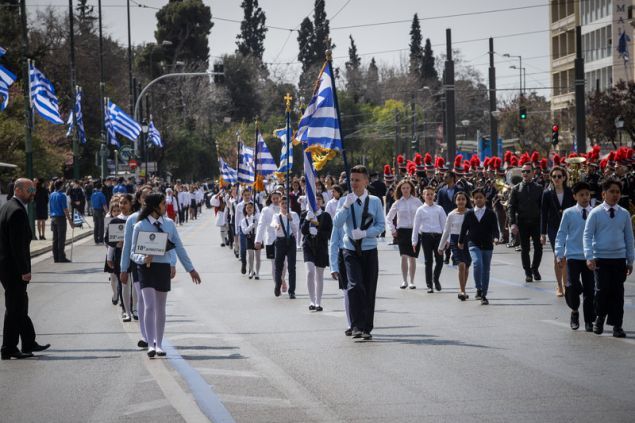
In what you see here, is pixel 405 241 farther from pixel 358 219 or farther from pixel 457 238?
pixel 358 219

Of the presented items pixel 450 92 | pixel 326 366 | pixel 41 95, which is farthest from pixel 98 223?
pixel 326 366

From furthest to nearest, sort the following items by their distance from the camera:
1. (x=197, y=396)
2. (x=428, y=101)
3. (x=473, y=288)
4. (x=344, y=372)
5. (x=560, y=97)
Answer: (x=428, y=101), (x=560, y=97), (x=473, y=288), (x=344, y=372), (x=197, y=396)

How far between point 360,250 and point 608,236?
→ 105 inches

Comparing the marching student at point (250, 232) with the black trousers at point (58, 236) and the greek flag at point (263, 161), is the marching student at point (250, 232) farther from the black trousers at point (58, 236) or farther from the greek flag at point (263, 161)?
the black trousers at point (58, 236)

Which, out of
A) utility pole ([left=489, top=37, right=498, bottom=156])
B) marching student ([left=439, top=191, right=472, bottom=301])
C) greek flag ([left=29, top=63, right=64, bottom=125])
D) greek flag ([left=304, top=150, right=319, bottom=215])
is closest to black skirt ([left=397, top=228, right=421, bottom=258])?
marching student ([left=439, top=191, right=472, bottom=301])

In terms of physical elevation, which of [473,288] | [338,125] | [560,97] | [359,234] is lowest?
[473,288]

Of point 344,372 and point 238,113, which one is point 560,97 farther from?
point 344,372

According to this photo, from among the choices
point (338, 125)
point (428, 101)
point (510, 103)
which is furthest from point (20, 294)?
point (428, 101)

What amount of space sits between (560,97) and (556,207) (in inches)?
3014

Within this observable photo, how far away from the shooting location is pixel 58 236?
28.0 metres

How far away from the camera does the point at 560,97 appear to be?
3642 inches

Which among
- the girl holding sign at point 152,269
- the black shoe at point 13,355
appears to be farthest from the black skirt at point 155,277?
the black shoe at point 13,355

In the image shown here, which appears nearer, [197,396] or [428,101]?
[197,396]

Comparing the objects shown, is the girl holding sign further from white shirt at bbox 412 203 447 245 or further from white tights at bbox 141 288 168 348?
white shirt at bbox 412 203 447 245
